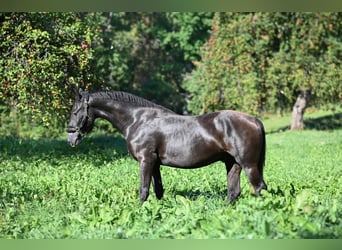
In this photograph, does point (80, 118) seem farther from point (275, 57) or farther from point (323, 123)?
point (323, 123)

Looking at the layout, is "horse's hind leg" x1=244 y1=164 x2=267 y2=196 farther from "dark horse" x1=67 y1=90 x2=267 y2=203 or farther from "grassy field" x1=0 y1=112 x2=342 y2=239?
"grassy field" x1=0 y1=112 x2=342 y2=239

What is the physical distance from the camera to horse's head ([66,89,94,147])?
767cm

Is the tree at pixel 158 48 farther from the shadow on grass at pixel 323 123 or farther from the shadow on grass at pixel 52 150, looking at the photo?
the shadow on grass at pixel 52 150

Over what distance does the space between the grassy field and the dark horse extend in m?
0.46

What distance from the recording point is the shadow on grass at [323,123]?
92.1 feet

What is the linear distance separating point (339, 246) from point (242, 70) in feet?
69.1

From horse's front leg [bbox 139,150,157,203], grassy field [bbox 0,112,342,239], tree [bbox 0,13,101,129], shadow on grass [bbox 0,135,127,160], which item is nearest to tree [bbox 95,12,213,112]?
shadow on grass [bbox 0,135,127,160]

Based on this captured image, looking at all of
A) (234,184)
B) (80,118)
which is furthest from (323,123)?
(80,118)

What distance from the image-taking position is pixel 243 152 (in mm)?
7012

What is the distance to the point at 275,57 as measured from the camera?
2416 cm

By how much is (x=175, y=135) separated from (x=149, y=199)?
104 centimetres

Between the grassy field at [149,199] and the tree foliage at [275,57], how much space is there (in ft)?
24.7

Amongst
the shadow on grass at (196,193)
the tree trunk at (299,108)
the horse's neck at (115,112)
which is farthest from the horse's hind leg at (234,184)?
the tree trunk at (299,108)

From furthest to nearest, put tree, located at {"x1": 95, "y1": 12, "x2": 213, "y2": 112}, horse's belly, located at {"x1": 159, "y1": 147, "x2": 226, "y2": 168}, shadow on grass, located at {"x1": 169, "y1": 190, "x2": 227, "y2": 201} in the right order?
tree, located at {"x1": 95, "y1": 12, "x2": 213, "y2": 112} → shadow on grass, located at {"x1": 169, "y1": 190, "x2": 227, "y2": 201} → horse's belly, located at {"x1": 159, "y1": 147, "x2": 226, "y2": 168}
